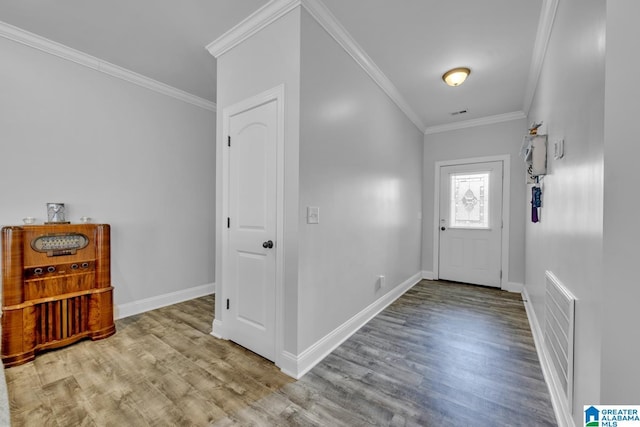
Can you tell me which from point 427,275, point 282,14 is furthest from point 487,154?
point 282,14

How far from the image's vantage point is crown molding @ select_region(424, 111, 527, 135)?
407 cm

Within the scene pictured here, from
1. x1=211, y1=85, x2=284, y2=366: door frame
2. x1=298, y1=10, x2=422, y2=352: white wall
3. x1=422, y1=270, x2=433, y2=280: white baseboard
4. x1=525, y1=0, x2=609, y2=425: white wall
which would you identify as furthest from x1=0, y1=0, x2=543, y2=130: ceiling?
x1=422, y1=270, x2=433, y2=280: white baseboard

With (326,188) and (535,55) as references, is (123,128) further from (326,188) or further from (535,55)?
(535,55)

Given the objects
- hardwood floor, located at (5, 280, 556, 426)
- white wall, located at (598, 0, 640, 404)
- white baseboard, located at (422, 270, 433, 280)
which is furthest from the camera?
white baseboard, located at (422, 270, 433, 280)

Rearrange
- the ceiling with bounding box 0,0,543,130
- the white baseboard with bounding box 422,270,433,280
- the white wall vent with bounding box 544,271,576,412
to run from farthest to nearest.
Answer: the white baseboard with bounding box 422,270,433,280 < the ceiling with bounding box 0,0,543,130 < the white wall vent with bounding box 544,271,576,412

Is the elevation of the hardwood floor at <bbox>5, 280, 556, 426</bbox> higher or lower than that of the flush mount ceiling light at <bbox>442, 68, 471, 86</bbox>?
lower

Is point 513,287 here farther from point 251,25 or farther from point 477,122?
point 251,25

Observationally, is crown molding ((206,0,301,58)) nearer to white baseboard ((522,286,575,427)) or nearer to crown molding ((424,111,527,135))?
white baseboard ((522,286,575,427))

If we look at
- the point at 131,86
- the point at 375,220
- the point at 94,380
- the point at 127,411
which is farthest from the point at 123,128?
the point at 375,220

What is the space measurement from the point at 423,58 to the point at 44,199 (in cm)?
391

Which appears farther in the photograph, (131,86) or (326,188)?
(131,86)

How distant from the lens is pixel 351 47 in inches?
96.3

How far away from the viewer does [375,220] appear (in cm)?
308

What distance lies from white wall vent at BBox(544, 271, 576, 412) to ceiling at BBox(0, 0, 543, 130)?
2087 millimetres
